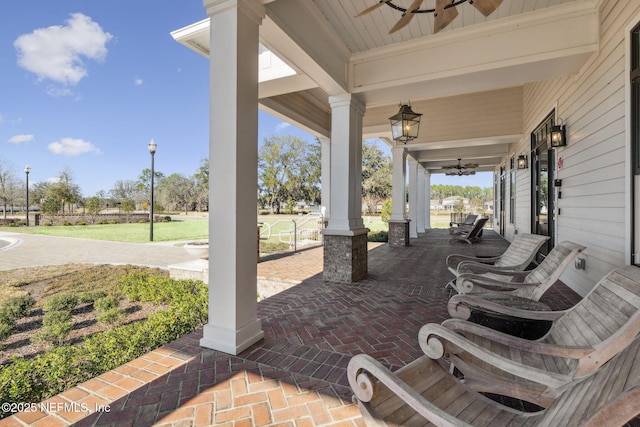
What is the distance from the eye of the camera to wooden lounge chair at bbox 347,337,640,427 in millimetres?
772

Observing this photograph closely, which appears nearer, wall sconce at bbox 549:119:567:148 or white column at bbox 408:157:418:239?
wall sconce at bbox 549:119:567:148

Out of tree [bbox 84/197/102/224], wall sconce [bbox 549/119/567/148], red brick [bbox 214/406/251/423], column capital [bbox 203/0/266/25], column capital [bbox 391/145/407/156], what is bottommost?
red brick [bbox 214/406/251/423]

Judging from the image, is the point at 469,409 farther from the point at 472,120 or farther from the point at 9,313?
the point at 472,120

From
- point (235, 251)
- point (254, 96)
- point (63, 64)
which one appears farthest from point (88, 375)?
point (63, 64)

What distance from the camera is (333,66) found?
422 cm

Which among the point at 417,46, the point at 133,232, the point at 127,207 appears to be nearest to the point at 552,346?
the point at 417,46

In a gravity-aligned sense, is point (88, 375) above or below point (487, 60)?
below

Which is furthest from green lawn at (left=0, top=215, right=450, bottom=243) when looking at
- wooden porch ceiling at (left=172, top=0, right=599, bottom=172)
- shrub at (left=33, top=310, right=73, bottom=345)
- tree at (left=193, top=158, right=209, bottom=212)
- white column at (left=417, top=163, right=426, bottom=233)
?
tree at (left=193, top=158, right=209, bottom=212)

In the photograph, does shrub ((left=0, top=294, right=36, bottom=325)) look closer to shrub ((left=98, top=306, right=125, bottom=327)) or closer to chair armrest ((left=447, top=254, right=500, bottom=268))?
shrub ((left=98, top=306, right=125, bottom=327))

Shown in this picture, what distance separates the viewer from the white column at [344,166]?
4.81 meters

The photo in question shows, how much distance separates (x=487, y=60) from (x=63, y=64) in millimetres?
31246

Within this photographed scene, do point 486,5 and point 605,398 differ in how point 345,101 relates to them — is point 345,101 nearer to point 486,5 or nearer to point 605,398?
point 486,5

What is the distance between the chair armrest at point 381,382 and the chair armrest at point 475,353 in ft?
1.15

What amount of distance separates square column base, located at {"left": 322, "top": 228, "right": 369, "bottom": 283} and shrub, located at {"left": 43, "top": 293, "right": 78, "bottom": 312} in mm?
3687
